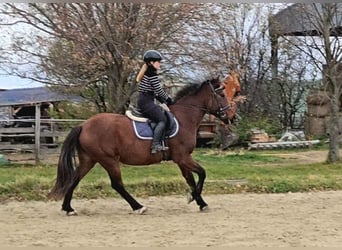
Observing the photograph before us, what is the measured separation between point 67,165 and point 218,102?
131 cm

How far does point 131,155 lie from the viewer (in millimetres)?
4797

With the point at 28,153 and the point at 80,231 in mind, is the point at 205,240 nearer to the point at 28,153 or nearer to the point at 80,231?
the point at 80,231

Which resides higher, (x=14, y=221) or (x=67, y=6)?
(x=67, y=6)

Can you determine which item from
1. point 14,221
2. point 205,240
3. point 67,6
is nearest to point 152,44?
point 67,6

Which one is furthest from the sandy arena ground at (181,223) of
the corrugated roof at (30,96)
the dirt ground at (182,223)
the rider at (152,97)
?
the corrugated roof at (30,96)

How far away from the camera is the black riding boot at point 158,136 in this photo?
472cm

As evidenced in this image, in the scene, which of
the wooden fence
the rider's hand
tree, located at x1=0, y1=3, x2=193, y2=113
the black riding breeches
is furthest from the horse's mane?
the wooden fence

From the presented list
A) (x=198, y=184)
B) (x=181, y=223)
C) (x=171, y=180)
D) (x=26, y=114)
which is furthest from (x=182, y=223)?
(x=26, y=114)

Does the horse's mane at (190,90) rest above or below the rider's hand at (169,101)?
above

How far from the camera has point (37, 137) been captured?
326 inches

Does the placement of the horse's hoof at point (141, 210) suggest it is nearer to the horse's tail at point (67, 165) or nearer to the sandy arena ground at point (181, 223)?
the sandy arena ground at point (181, 223)

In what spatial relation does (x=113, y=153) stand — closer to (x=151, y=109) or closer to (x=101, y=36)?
(x=151, y=109)

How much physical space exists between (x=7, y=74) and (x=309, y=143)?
19.6ft

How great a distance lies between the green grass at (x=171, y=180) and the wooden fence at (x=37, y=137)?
343mm
